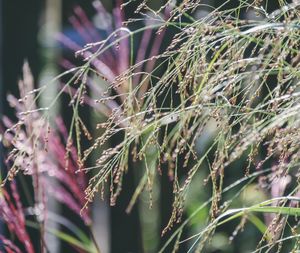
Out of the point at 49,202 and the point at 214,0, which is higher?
the point at 214,0

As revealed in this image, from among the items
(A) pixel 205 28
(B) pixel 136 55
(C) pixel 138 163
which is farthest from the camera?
(B) pixel 136 55

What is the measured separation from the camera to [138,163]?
3186 mm

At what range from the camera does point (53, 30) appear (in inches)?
139

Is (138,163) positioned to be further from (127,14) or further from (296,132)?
(296,132)

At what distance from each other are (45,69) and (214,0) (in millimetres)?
719

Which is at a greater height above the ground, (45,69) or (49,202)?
(45,69)

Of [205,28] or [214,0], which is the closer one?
[205,28]

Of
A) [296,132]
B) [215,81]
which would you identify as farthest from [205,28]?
[296,132]

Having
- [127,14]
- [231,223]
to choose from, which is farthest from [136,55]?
[231,223]

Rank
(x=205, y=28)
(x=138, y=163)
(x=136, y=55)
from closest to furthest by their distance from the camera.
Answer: (x=205, y=28), (x=138, y=163), (x=136, y=55)

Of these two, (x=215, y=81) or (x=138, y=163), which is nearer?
(x=215, y=81)

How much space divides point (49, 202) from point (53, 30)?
2.24 ft

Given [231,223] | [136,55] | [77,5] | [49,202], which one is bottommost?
[231,223]

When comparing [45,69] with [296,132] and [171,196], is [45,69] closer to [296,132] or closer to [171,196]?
[171,196]
